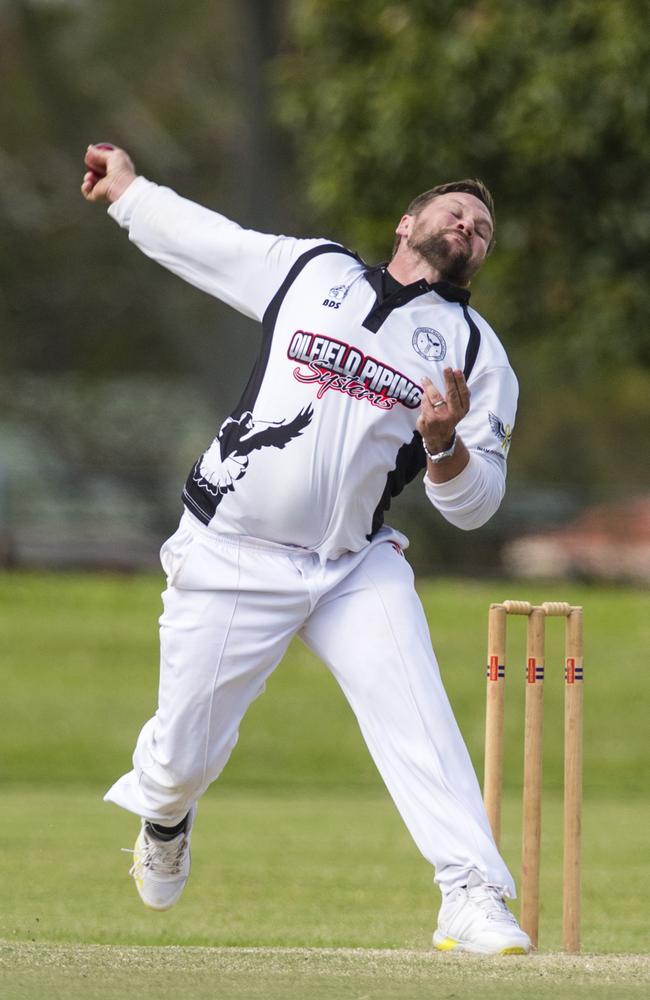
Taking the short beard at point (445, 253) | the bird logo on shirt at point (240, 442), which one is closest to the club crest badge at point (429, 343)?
the short beard at point (445, 253)

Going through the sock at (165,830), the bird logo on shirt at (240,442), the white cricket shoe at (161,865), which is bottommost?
the white cricket shoe at (161,865)

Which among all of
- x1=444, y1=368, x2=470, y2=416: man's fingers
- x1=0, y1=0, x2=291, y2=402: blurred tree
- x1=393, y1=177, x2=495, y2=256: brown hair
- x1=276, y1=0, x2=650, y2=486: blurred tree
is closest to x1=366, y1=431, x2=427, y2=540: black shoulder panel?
x1=444, y1=368, x2=470, y2=416: man's fingers

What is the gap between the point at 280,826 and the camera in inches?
360

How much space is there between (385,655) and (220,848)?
3.93 meters

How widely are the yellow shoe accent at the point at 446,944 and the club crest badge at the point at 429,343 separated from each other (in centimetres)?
142

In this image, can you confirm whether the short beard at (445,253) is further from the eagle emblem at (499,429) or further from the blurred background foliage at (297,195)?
the blurred background foliage at (297,195)

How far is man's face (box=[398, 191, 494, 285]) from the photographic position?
4633mm

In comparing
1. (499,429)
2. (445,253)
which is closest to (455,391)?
(499,429)

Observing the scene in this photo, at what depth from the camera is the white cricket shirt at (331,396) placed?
14.7 feet

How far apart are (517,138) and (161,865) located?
6.53m

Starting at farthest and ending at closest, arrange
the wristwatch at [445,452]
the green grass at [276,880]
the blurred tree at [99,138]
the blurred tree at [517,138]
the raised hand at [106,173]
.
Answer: the blurred tree at [99,138] < the blurred tree at [517,138] < the green grass at [276,880] < the raised hand at [106,173] < the wristwatch at [445,452]

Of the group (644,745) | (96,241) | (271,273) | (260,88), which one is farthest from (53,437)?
(271,273)

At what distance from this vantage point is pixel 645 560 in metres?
18.7

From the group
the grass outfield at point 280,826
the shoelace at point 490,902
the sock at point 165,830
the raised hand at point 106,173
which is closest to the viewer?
the grass outfield at point 280,826
